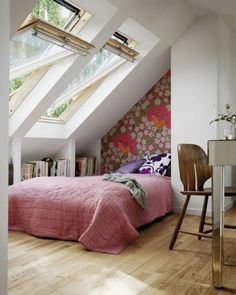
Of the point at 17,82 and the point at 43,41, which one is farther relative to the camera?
the point at 17,82

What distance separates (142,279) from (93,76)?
296 cm

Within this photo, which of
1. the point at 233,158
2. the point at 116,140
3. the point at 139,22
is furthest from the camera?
the point at 116,140

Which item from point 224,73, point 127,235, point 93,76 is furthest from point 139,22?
point 127,235

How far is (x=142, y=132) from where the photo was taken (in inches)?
221

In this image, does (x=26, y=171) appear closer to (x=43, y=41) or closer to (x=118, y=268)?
(x=43, y=41)

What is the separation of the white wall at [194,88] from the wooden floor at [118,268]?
1.42m

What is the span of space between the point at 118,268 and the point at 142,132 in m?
3.29

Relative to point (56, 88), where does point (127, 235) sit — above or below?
below

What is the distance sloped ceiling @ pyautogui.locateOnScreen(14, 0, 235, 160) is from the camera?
12.3 ft

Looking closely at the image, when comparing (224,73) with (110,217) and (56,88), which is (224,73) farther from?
(110,217)

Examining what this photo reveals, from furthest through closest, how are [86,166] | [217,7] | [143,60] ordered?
[86,166] < [143,60] < [217,7]

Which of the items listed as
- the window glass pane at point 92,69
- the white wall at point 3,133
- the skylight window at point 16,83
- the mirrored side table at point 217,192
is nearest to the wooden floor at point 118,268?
the mirrored side table at point 217,192

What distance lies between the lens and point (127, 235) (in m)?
3.11

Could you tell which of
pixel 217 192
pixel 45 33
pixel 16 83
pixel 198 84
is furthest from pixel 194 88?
pixel 217 192
